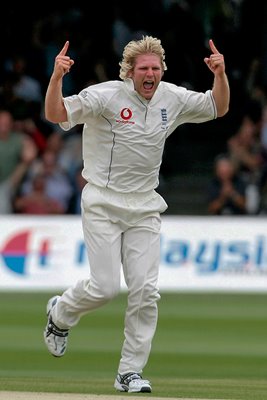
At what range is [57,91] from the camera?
7.86 metres

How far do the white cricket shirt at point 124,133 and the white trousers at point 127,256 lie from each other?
95 millimetres

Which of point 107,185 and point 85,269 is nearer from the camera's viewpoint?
point 107,185

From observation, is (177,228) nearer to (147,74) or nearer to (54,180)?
(54,180)

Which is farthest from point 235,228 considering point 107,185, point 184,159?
point 107,185

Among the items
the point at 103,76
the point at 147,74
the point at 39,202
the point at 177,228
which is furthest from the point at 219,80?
the point at 103,76

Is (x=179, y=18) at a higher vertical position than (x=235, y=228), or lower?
higher

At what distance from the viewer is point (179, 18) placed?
19.4 m

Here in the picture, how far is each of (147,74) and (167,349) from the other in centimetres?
375

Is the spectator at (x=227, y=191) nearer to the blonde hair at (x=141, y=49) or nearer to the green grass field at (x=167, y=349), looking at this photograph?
the green grass field at (x=167, y=349)

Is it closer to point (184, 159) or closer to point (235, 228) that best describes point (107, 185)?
point (235, 228)

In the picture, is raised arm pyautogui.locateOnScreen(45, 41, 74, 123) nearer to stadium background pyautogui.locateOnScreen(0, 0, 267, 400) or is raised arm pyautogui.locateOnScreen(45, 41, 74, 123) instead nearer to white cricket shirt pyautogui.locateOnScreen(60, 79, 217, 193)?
white cricket shirt pyautogui.locateOnScreen(60, 79, 217, 193)

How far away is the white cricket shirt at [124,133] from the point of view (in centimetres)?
817

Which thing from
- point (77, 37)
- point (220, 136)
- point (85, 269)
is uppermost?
point (77, 37)

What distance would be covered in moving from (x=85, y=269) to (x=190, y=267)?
1227 millimetres
